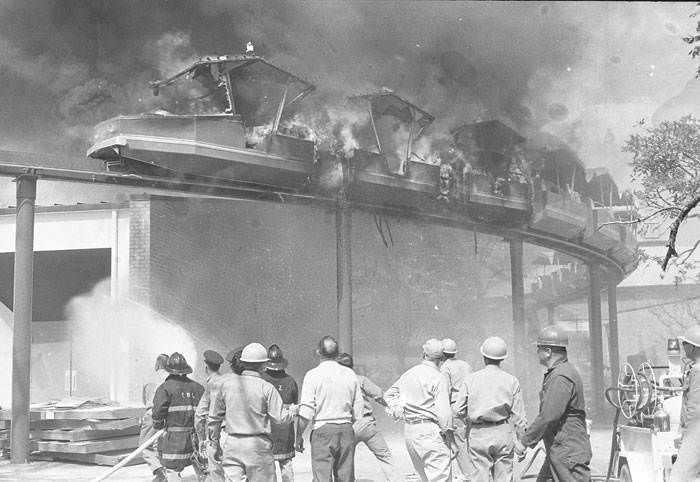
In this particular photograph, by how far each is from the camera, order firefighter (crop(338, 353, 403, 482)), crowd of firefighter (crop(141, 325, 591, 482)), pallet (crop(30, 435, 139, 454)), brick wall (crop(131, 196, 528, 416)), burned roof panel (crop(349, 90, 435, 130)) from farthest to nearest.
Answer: brick wall (crop(131, 196, 528, 416))
burned roof panel (crop(349, 90, 435, 130))
pallet (crop(30, 435, 139, 454))
firefighter (crop(338, 353, 403, 482))
crowd of firefighter (crop(141, 325, 591, 482))

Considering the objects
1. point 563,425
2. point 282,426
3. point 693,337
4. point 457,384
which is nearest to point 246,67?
point 457,384

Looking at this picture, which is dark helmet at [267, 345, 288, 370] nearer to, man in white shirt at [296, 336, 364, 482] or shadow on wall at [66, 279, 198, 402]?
man in white shirt at [296, 336, 364, 482]

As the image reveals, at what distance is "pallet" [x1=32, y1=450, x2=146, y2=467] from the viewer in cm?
970

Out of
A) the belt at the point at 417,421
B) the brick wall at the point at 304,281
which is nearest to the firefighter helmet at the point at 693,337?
the belt at the point at 417,421

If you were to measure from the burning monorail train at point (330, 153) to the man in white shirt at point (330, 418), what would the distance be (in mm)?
5596

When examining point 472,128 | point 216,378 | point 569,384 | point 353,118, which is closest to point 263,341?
point 353,118

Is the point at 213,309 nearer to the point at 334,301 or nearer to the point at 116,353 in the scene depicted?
the point at 116,353

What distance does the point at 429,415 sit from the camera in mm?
6371

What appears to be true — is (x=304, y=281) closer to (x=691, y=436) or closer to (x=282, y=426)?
(x=282, y=426)

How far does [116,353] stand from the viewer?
524 inches

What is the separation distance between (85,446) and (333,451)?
501 centimetres

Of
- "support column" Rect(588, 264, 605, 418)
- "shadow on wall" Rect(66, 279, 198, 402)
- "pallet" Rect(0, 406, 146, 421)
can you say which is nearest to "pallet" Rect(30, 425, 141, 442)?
"pallet" Rect(0, 406, 146, 421)

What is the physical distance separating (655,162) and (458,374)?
14.9 ft

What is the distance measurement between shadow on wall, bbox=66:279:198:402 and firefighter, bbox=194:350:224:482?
6.06m
